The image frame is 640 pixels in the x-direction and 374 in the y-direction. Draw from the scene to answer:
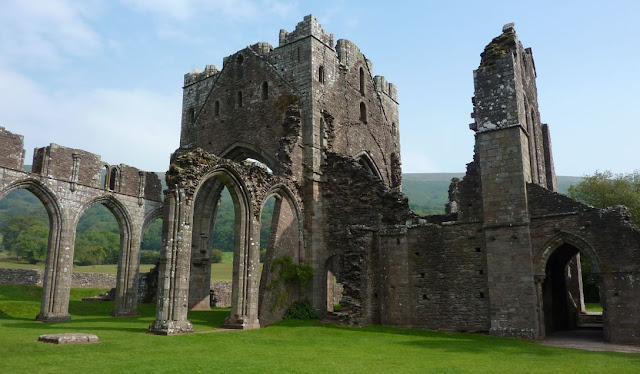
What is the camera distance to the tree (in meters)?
28.7

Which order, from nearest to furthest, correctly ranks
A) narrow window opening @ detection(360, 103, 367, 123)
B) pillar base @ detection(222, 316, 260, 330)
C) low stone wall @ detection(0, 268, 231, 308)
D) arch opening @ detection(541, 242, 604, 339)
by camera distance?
pillar base @ detection(222, 316, 260, 330), arch opening @ detection(541, 242, 604, 339), narrow window opening @ detection(360, 103, 367, 123), low stone wall @ detection(0, 268, 231, 308)

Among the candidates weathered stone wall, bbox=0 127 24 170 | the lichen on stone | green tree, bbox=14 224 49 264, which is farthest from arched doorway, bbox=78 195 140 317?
green tree, bbox=14 224 49 264

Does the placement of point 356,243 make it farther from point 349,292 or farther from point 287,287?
point 287,287

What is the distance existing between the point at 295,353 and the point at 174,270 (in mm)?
5115

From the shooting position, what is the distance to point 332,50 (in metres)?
21.5

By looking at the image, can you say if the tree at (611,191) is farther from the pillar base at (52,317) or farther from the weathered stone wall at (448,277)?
the pillar base at (52,317)

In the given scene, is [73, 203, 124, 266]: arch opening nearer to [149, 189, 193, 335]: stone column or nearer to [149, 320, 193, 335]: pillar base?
[149, 189, 193, 335]: stone column

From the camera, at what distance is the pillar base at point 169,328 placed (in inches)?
493

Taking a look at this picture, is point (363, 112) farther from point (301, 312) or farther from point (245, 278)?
point (245, 278)

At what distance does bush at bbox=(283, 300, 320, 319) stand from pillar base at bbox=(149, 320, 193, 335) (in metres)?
4.84

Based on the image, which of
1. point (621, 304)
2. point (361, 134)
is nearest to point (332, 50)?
point (361, 134)

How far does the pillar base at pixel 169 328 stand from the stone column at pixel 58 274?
6.26 meters

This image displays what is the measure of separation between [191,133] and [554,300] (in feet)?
57.6

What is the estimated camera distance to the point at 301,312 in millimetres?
17250
